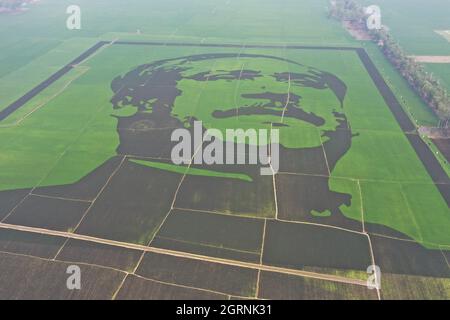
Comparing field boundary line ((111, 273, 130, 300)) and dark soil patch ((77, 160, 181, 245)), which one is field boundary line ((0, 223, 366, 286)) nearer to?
dark soil patch ((77, 160, 181, 245))

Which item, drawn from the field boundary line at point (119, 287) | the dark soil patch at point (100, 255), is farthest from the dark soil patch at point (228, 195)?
the field boundary line at point (119, 287)

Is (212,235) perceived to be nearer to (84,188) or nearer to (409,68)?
(84,188)

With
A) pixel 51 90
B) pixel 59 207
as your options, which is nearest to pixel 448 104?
pixel 59 207

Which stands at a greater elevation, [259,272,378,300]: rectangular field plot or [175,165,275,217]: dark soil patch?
[175,165,275,217]: dark soil patch

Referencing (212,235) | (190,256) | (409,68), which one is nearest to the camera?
(190,256)

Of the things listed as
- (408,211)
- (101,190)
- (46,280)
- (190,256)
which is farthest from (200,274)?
(408,211)

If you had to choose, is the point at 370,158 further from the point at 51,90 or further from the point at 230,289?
the point at 51,90

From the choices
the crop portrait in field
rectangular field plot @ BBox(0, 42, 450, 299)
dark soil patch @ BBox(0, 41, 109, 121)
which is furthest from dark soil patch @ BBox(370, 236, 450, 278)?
dark soil patch @ BBox(0, 41, 109, 121)
